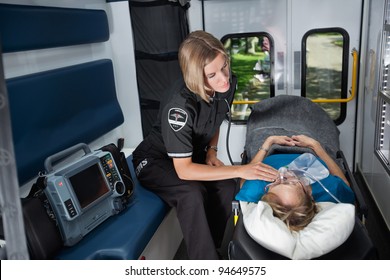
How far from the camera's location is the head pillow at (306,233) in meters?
1.49

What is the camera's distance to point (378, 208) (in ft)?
10.1

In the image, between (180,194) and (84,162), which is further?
(180,194)

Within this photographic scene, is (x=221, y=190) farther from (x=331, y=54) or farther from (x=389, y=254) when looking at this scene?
(x=331, y=54)

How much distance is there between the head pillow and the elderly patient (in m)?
0.10

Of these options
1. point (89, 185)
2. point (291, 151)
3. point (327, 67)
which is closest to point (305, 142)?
point (291, 151)

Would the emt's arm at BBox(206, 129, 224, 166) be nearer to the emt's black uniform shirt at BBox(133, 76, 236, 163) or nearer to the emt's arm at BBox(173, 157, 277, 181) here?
the emt's black uniform shirt at BBox(133, 76, 236, 163)

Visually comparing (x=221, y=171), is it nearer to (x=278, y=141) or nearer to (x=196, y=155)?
(x=196, y=155)

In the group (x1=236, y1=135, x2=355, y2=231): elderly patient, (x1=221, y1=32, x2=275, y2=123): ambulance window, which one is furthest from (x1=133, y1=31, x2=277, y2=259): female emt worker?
(x1=221, y1=32, x2=275, y2=123): ambulance window

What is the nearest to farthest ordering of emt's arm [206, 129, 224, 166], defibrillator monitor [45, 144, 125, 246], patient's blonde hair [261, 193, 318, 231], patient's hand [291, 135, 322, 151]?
patient's blonde hair [261, 193, 318, 231] → defibrillator monitor [45, 144, 125, 246] → patient's hand [291, 135, 322, 151] → emt's arm [206, 129, 224, 166]

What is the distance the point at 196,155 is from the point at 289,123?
0.84m

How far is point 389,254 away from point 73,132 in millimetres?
2414

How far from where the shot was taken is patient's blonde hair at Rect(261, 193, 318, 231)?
5.47 ft
